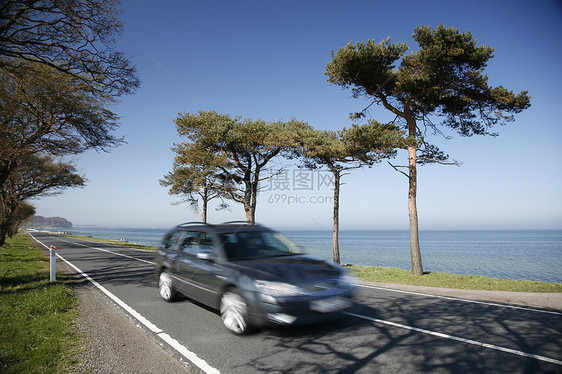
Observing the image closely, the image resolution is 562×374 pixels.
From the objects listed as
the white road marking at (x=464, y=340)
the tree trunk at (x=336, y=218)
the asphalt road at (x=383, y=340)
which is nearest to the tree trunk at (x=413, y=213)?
the tree trunk at (x=336, y=218)

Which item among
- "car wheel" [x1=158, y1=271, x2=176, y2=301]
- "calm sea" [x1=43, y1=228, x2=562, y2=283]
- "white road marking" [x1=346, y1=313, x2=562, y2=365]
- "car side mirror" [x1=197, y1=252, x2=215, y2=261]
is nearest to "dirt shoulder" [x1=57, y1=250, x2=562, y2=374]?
"car wheel" [x1=158, y1=271, x2=176, y2=301]

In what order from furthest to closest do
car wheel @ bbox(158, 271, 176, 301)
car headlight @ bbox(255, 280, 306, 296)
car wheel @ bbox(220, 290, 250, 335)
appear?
car wheel @ bbox(158, 271, 176, 301) < car wheel @ bbox(220, 290, 250, 335) < car headlight @ bbox(255, 280, 306, 296)

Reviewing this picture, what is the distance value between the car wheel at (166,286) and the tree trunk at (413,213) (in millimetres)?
10346

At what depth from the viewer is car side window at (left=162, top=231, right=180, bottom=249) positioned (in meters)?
7.09

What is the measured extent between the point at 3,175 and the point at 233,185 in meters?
13.6

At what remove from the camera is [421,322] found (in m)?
5.31

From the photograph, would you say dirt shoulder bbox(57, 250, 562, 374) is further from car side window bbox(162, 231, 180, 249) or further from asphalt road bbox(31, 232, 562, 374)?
car side window bbox(162, 231, 180, 249)

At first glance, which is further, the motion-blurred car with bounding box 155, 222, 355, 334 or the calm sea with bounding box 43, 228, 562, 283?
the calm sea with bounding box 43, 228, 562, 283

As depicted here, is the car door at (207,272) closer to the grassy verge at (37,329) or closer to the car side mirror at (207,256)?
the car side mirror at (207,256)

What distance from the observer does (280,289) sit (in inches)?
173

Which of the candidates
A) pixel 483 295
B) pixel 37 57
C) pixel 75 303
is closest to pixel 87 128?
pixel 37 57

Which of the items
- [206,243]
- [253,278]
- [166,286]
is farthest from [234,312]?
[166,286]

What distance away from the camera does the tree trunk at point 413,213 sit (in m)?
13.3

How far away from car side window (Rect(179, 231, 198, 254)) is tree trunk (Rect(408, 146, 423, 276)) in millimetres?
10253
